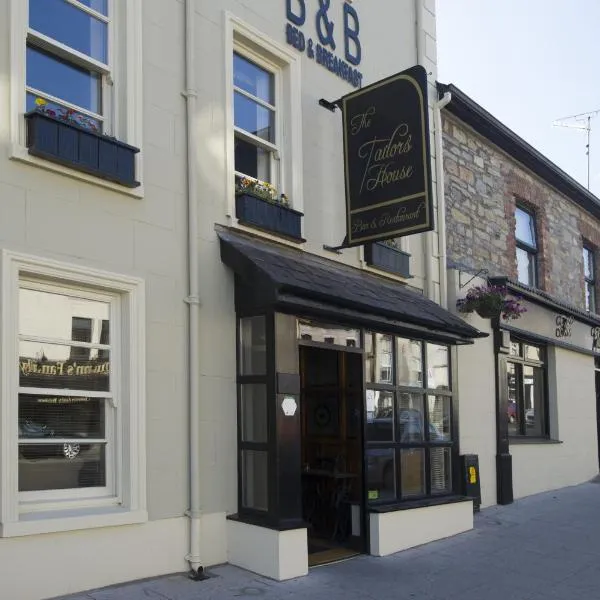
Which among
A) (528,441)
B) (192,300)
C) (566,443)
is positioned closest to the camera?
(192,300)

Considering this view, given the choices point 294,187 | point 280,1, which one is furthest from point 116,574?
point 280,1

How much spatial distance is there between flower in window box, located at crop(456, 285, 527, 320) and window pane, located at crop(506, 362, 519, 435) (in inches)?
67.0

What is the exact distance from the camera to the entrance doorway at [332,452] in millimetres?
7798

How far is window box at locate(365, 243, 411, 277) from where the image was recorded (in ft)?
29.2

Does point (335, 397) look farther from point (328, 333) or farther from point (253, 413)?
point (253, 413)

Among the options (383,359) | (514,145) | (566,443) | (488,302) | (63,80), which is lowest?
(566,443)

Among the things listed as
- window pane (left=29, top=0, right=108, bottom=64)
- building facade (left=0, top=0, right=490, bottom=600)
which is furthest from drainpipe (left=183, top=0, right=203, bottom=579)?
window pane (left=29, top=0, right=108, bottom=64)

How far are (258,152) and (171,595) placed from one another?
4.49 m

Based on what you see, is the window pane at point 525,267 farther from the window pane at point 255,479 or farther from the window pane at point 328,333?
the window pane at point 255,479

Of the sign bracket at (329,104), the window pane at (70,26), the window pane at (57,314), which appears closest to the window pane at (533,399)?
the sign bracket at (329,104)

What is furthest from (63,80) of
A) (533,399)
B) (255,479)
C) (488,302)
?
(533,399)

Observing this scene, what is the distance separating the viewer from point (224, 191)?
6.98 m

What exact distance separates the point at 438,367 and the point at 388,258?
4.98ft

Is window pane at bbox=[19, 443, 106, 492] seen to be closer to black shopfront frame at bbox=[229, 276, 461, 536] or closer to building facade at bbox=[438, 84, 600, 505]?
black shopfront frame at bbox=[229, 276, 461, 536]
